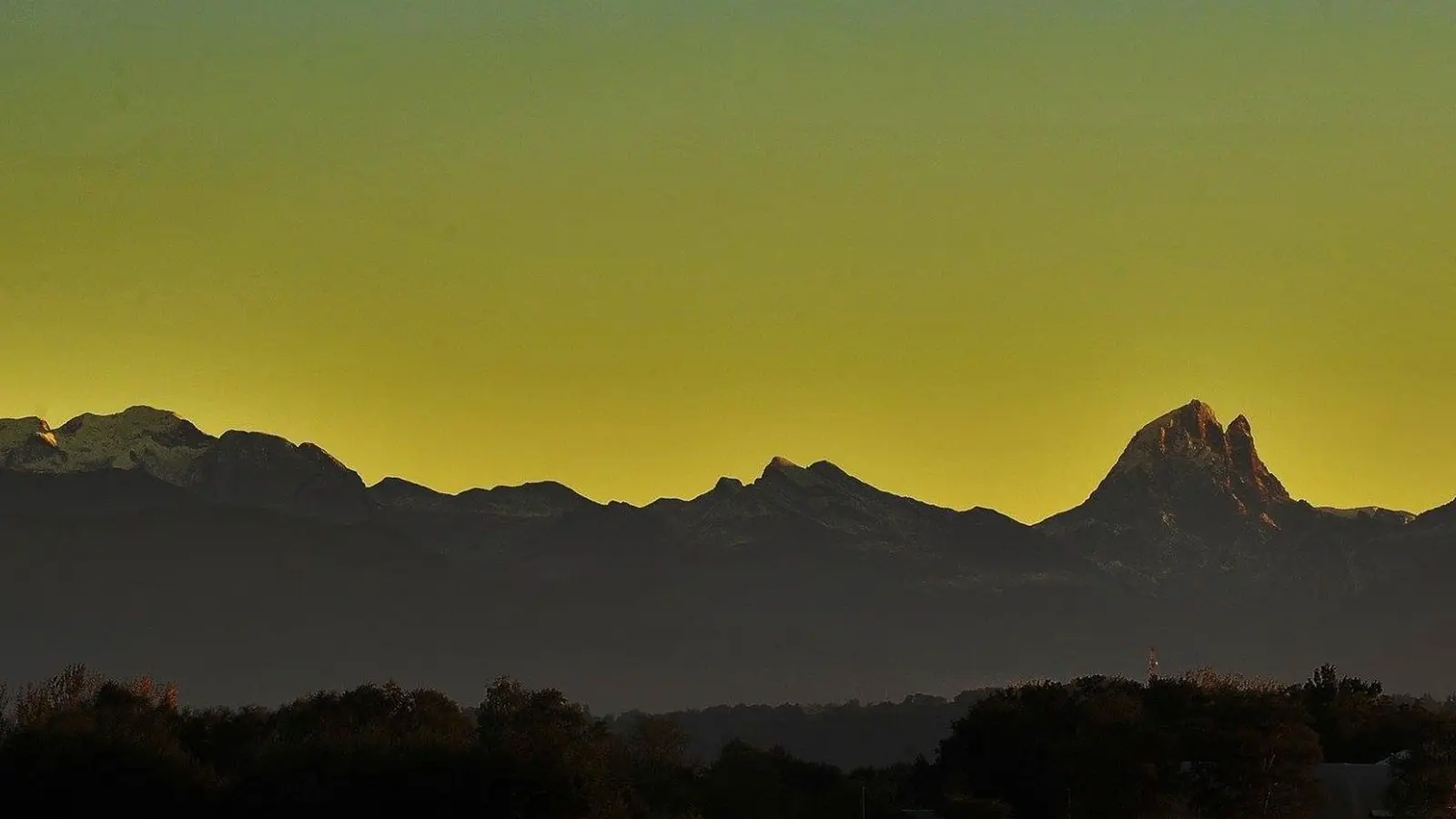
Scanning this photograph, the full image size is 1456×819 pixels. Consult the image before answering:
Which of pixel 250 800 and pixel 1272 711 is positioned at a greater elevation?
pixel 1272 711

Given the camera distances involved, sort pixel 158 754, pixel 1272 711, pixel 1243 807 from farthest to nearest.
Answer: pixel 1272 711, pixel 1243 807, pixel 158 754

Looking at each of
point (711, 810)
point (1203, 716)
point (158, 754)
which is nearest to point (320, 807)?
point (158, 754)

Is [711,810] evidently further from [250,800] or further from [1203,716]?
[250,800]

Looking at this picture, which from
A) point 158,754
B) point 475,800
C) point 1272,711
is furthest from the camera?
point 1272,711

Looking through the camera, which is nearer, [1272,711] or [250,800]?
[250,800]

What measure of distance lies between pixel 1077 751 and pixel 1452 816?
82.7 ft

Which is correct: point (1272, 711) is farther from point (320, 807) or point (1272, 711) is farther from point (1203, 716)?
point (320, 807)

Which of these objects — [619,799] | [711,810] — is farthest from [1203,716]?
[619,799]

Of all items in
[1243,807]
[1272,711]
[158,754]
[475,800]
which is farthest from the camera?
[1272,711]

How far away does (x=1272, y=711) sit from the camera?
188 m

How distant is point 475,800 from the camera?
5979 inches

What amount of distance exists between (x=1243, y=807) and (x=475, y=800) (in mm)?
54301

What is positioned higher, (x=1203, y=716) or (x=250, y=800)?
(x=1203, y=716)

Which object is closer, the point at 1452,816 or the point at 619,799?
the point at 619,799
